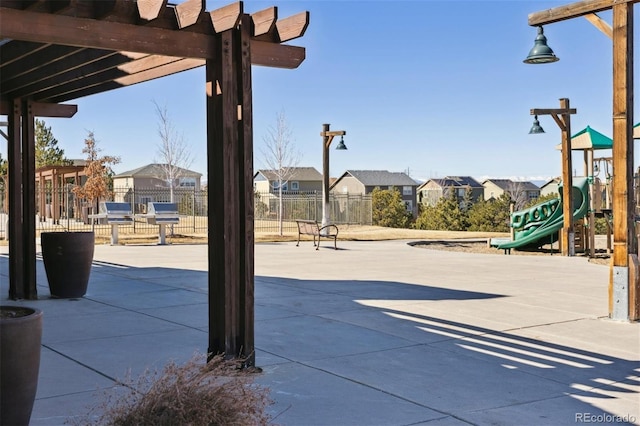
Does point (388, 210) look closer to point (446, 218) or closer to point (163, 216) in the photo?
point (446, 218)

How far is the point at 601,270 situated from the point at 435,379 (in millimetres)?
9992

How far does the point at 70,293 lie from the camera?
1080 centimetres

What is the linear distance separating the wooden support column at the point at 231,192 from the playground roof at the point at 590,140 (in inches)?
637

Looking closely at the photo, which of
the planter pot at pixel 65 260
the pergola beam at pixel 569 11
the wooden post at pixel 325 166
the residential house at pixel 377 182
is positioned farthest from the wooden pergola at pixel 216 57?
the residential house at pixel 377 182

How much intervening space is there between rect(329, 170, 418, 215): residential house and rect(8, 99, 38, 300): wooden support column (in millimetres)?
77232

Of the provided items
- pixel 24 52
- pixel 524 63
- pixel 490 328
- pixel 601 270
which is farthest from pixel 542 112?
pixel 24 52

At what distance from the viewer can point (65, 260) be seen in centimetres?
1073

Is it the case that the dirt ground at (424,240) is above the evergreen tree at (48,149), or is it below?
below

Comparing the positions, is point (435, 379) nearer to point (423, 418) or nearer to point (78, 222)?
point (423, 418)

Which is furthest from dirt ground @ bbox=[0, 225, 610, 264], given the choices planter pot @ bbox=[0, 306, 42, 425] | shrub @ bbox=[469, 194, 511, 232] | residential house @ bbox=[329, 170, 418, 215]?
residential house @ bbox=[329, 170, 418, 215]

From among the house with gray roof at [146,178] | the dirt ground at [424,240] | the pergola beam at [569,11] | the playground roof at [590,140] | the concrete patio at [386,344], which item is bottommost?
the concrete patio at [386,344]

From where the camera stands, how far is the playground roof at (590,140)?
20375 mm

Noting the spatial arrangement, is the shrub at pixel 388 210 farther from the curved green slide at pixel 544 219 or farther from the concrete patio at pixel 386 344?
the concrete patio at pixel 386 344

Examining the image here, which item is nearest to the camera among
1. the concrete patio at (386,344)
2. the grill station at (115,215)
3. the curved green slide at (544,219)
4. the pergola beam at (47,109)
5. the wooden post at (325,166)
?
the concrete patio at (386,344)
